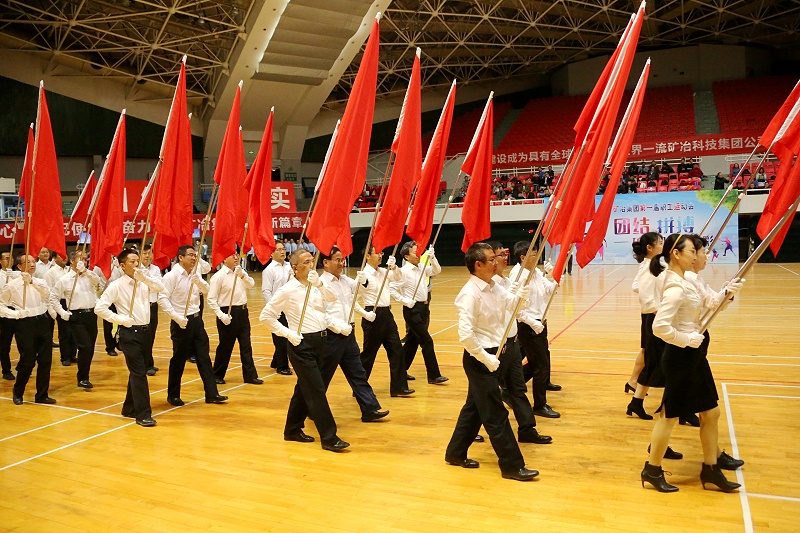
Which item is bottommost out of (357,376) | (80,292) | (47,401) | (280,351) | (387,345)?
(47,401)

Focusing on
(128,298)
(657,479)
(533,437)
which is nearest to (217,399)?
(128,298)

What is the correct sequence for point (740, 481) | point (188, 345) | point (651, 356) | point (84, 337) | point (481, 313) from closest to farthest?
point (740, 481) < point (481, 313) < point (651, 356) < point (188, 345) < point (84, 337)

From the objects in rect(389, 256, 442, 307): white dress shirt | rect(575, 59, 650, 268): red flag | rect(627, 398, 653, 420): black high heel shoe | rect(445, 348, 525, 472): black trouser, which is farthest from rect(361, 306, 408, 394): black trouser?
rect(445, 348, 525, 472): black trouser

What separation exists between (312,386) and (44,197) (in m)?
4.60

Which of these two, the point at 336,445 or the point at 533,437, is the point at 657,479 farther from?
the point at 336,445

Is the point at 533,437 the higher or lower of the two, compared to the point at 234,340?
lower

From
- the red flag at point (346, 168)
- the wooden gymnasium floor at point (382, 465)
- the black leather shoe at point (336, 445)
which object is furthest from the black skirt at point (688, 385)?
the red flag at point (346, 168)

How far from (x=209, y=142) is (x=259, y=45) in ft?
25.6

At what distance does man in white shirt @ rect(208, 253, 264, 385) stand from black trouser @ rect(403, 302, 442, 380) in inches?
80.4

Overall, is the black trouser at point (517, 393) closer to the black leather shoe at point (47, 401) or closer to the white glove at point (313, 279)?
the white glove at point (313, 279)

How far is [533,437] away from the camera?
19.1 ft

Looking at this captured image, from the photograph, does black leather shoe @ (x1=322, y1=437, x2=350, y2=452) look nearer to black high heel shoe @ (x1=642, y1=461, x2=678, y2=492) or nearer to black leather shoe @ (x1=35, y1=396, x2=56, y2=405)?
black high heel shoe @ (x1=642, y1=461, x2=678, y2=492)

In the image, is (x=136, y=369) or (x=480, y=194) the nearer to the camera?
(x=136, y=369)

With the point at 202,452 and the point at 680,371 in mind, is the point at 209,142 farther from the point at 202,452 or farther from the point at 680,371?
the point at 680,371
